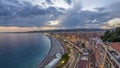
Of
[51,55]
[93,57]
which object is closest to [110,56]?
[93,57]

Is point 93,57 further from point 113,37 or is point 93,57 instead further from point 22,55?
point 22,55

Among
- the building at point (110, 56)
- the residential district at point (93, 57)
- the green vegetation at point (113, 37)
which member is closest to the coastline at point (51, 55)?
the residential district at point (93, 57)

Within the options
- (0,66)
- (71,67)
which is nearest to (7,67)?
Result: (0,66)

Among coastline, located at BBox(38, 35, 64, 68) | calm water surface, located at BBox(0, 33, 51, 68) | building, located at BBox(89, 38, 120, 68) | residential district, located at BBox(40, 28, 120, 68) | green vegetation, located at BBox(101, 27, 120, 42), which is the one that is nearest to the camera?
building, located at BBox(89, 38, 120, 68)

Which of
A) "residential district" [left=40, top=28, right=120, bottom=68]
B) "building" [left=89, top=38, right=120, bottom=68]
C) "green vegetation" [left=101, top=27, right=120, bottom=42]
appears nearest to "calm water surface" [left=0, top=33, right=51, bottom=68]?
"residential district" [left=40, top=28, right=120, bottom=68]

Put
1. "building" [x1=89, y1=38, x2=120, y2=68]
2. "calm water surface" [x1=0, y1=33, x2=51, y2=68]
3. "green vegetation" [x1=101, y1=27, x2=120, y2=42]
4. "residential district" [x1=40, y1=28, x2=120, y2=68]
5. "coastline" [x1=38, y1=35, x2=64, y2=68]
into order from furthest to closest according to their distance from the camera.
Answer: "calm water surface" [x1=0, y1=33, x2=51, y2=68]
"coastline" [x1=38, y1=35, x2=64, y2=68]
"green vegetation" [x1=101, y1=27, x2=120, y2=42]
"residential district" [x1=40, y1=28, x2=120, y2=68]
"building" [x1=89, y1=38, x2=120, y2=68]

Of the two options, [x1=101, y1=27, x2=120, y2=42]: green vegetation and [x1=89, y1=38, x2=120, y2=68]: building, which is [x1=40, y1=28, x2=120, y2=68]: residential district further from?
[x1=101, y1=27, x2=120, y2=42]: green vegetation

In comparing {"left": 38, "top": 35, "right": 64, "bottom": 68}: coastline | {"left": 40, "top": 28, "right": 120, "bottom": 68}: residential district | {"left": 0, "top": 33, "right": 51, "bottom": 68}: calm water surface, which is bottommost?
{"left": 0, "top": 33, "right": 51, "bottom": 68}: calm water surface

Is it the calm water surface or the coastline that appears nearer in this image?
the coastline

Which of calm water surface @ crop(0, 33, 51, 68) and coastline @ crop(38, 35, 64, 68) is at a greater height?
coastline @ crop(38, 35, 64, 68)

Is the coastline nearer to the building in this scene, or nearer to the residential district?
the residential district

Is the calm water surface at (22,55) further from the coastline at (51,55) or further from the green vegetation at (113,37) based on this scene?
the green vegetation at (113,37)

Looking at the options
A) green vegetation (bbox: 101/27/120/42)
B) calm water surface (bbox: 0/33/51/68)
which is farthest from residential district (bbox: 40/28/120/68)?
calm water surface (bbox: 0/33/51/68)
